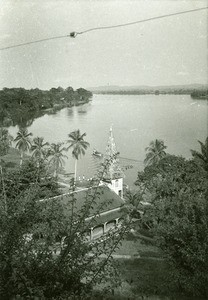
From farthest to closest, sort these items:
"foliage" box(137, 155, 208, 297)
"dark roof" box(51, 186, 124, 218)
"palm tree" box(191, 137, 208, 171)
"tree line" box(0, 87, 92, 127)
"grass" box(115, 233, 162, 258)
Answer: "tree line" box(0, 87, 92, 127) → "palm tree" box(191, 137, 208, 171) → "grass" box(115, 233, 162, 258) → "foliage" box(137, 155, 208, 297) → "dark roof" box(51, 186, 124, 218)

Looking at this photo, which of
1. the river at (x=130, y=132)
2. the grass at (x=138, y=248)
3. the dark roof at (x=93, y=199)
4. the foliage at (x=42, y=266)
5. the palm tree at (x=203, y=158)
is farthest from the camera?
the river at (x=130, y=132)

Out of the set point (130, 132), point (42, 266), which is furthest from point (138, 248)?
point (130, 132)

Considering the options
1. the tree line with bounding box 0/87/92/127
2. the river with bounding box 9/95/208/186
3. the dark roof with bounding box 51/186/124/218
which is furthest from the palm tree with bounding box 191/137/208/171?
the tree line with bounding box 0/87/92/127

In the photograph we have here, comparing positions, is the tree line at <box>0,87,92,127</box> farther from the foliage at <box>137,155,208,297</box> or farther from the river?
the foliage at <box>137,155,208,297</box>

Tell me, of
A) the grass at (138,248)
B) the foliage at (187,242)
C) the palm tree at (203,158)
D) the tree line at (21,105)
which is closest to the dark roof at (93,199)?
the foliage at (187,242)

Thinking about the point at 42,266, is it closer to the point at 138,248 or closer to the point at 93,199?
the point at 93,199

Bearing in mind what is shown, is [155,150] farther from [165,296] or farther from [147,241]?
[165,296]

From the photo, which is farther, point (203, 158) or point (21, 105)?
point (21, 105)

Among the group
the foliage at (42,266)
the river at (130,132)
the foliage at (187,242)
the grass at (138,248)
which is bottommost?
the grass at (138,248)

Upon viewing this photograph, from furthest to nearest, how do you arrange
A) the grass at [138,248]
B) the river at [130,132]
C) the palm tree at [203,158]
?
the river at [130,132] → the palm tree at [203,158] → the grass at [138,248]

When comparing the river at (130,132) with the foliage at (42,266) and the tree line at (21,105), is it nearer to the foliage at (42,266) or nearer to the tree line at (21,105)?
the tree line at (21,105)

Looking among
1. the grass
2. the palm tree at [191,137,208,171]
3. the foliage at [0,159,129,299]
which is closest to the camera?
the foliage at [0,159,129,299]
